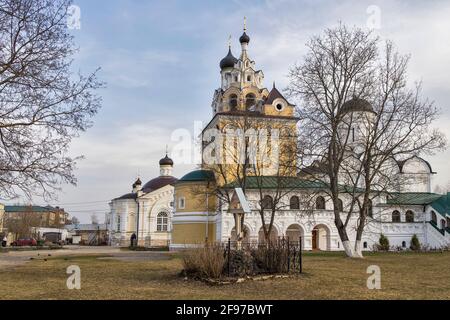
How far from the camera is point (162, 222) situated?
5941 centimetres

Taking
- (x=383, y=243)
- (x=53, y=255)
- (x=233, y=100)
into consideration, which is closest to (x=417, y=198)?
(x=383, y=243)

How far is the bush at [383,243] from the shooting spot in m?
39.8

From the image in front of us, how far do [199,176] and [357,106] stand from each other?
1974 centimetres

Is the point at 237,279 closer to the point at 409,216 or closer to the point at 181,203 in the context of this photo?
→ the point at 181,203

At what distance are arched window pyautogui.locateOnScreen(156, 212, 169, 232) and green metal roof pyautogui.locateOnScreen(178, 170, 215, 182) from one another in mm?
17330

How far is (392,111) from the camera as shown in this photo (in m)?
26.3

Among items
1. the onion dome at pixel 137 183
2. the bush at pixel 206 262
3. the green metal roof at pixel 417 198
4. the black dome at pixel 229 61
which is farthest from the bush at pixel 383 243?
the onion dome at pixel 137 183

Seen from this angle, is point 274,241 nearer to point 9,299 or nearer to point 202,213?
point 9,299

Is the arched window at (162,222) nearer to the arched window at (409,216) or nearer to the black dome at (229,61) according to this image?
the black dome at (229,61)

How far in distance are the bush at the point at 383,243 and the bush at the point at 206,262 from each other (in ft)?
96.7

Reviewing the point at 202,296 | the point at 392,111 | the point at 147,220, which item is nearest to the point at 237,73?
the point at 147,220

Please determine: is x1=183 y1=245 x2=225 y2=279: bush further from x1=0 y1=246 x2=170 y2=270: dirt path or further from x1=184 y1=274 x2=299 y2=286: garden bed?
x1=0 y1=246 x2=170 y2=270: dirt path

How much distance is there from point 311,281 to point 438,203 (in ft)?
108

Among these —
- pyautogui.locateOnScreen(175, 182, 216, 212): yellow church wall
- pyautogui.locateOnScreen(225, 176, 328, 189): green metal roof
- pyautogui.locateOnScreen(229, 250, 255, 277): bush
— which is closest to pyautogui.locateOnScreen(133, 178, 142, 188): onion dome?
pyautogui.locateOnScreen(175, 182, 216, 212): yellow church wall
